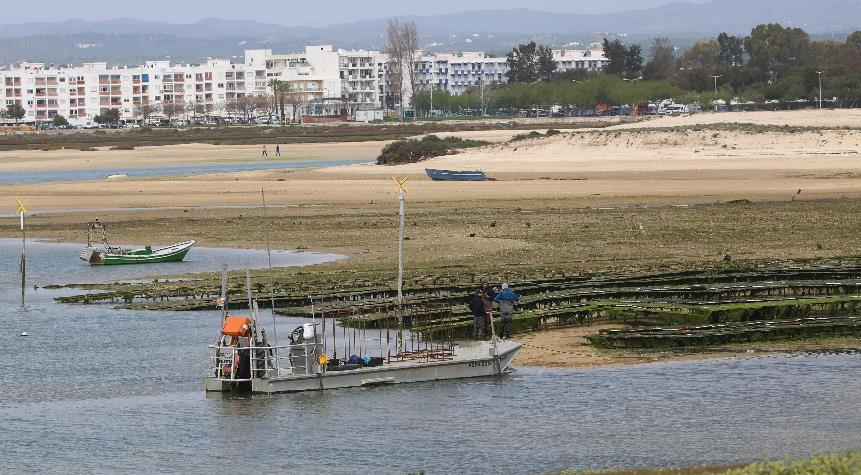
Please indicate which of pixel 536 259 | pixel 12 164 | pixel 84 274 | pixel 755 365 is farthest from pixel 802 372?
pixel 12 164

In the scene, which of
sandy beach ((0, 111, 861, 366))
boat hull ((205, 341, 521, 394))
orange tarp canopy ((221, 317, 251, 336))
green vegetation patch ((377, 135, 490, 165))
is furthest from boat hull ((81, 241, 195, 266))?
green vegetation patch ((377, 135, 490, 165))

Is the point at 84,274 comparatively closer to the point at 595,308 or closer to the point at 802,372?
the point at 595,308

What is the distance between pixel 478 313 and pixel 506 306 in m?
1.39

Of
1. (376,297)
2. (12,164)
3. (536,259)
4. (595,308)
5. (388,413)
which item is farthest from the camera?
(12,164)

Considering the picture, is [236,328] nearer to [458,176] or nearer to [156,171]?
[458,176]

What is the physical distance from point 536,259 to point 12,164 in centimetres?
9720

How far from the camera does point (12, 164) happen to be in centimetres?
13850

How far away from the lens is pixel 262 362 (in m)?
32.9

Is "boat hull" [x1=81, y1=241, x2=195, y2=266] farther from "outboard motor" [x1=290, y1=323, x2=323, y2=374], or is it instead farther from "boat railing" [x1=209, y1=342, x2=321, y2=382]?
"outboard motor" [x1=290, y1=323, x2=323, y2=374]

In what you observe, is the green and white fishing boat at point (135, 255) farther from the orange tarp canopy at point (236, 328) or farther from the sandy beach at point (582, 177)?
the orange tarp canopy at point (236, 328)

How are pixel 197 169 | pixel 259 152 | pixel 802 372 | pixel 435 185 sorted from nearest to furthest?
pixel 802 372
pixel 435 185
pixel 197 169
pixel 259 152

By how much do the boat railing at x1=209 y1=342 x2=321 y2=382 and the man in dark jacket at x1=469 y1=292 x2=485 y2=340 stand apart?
507cm

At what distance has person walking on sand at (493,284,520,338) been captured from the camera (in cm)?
3666

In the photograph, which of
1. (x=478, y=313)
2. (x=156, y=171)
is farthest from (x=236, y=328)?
(x=156, y=171)
